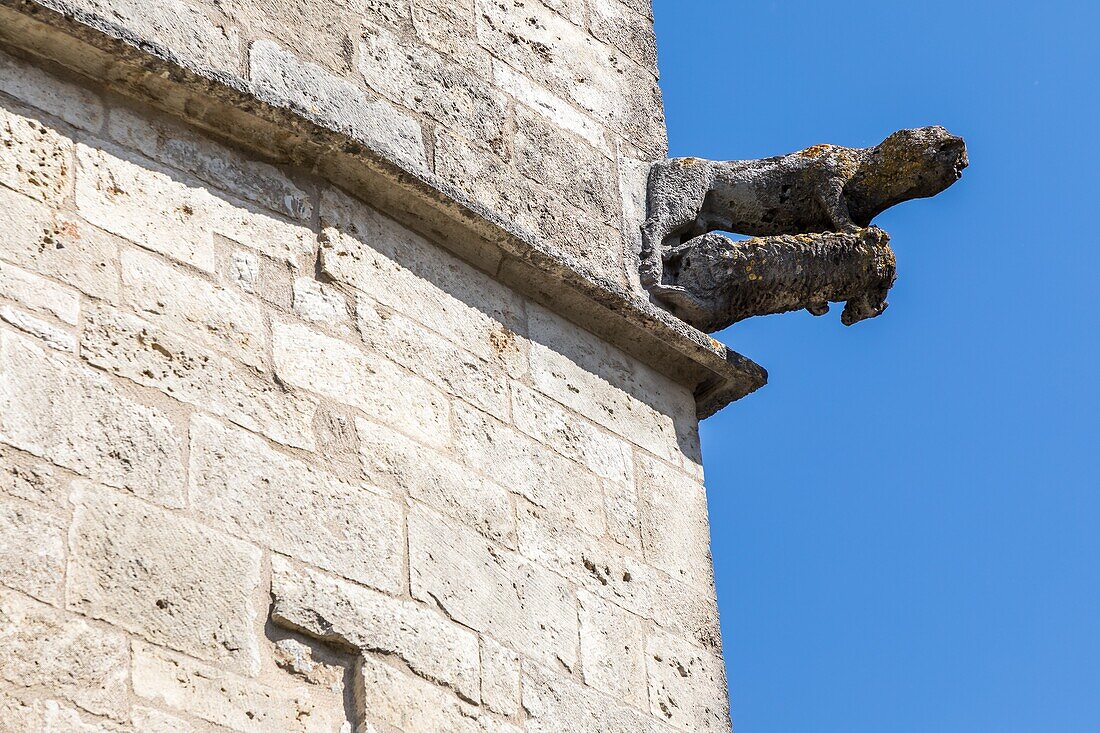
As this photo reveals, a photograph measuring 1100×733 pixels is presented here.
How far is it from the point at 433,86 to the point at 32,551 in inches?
69.0

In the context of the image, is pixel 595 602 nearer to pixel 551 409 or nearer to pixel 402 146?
pixel 551 409

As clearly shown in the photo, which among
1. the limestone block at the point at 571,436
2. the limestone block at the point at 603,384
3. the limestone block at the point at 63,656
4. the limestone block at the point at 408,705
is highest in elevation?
the limestone block at the point at 603,384

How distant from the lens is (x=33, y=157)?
3408 mm

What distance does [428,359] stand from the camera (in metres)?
3.90

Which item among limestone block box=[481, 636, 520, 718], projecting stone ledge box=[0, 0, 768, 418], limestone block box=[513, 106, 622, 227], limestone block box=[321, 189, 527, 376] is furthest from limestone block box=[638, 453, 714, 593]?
limestone block box=[513, 106, 622, 227]

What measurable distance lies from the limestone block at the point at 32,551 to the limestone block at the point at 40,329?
0.32 metres

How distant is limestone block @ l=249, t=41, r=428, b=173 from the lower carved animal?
2.58 ft

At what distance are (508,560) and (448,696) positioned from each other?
388 mm

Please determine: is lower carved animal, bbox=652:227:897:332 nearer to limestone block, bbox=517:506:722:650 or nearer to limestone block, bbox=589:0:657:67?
limestone block, bbox=589:0:657:67

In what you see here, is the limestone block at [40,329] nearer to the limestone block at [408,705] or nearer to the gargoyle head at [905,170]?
the limestone block at [408,705]

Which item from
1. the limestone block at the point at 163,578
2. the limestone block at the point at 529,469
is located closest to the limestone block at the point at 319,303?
the limestone block at the point at 529,469

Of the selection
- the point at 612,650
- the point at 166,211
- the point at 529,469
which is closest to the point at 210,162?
the point at 166,211

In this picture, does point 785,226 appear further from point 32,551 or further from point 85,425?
point 32,551

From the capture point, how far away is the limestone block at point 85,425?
3.11 m
